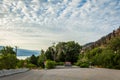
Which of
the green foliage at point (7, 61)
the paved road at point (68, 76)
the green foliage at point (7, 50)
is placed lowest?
the paved road at point (68, 76)

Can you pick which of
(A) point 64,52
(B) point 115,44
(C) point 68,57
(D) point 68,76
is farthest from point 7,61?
(A) point 64,52

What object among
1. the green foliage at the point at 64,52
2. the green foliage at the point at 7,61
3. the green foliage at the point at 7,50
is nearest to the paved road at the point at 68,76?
the green foliage at the point at 7,61

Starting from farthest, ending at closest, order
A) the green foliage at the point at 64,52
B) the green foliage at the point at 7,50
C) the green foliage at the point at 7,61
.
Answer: the green foliage at the point at 64,52
the green foliage at the point at 7,50
the green foliage at the point at 7,61

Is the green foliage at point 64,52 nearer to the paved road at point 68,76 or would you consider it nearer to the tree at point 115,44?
the tree at point 115,44

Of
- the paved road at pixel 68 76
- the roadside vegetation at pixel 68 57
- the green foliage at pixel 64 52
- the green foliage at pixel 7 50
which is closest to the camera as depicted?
the paved road at pixel 68 76

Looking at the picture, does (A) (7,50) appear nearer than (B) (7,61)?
No

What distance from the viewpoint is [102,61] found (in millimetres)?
93438

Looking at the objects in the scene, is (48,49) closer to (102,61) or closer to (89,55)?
(89,55)

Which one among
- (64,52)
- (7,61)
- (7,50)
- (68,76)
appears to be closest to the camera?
(68,76)

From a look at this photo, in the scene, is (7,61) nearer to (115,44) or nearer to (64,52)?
(115,44)

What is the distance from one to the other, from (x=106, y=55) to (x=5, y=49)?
1354 inches

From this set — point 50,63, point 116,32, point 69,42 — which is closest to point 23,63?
point 50,63

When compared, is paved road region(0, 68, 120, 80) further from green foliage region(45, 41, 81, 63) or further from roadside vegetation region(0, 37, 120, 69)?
green foliage region(45, 41, 81, 63)

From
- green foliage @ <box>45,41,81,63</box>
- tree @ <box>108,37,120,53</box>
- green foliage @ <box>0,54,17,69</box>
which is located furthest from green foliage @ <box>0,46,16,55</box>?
green foliage @ <box>45,41,81,63</box>
